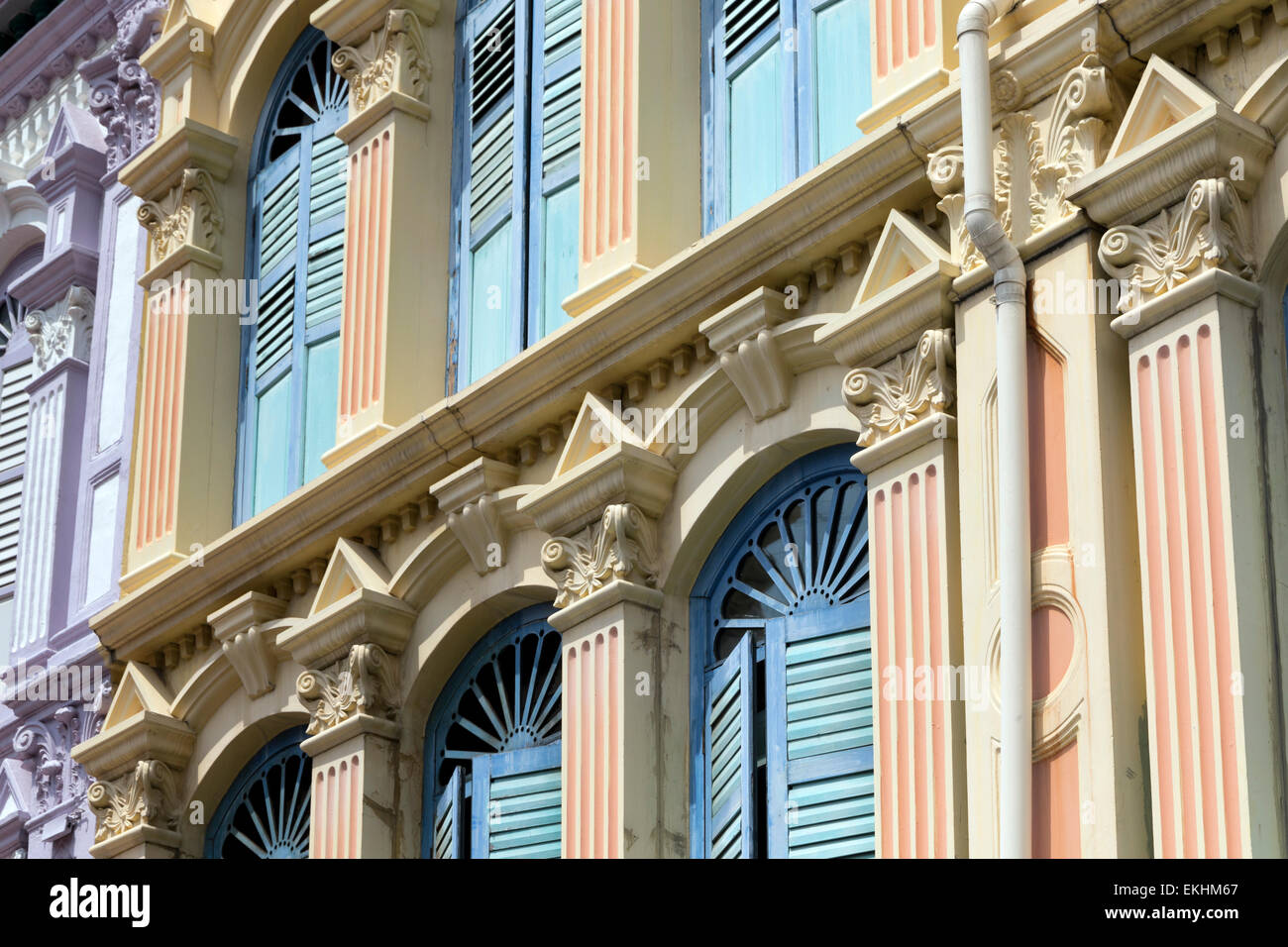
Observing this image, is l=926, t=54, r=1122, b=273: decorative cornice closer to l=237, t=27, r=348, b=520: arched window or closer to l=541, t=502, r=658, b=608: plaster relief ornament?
l=541, t=502, r=658, b=608: plaster relief ornament

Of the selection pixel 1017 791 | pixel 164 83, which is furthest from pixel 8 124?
pixel 1017 791

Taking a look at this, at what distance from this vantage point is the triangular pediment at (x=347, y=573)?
43.6ft

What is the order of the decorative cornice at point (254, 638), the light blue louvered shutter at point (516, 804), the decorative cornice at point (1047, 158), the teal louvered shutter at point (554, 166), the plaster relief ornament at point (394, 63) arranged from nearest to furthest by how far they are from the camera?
the decorative cornice at point (1047, 158) < the light blue louvered shutter at point (516, 804) < the teal louvered shutter at point (554, 166) < the decorative cornice at point (254, 638) < the plaster relief ornament at point (394, 63)

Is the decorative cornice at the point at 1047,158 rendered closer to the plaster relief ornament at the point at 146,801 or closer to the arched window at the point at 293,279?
the arched window at the point at 293,279

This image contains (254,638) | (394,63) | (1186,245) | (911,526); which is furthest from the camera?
(394,63)

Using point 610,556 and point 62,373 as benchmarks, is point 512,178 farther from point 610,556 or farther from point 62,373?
point 62,373

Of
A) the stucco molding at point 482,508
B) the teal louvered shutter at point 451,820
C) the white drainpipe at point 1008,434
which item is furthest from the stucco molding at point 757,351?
the teal louvered shutter at point 451,820

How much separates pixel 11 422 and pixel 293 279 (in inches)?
146

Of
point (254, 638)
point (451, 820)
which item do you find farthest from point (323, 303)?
point (451, 820)

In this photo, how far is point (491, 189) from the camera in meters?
13.9

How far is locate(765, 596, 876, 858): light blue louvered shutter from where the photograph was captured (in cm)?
1043

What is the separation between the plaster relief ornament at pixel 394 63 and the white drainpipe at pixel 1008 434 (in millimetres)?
4752

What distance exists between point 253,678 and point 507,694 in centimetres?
208

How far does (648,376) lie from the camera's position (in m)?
12.0
